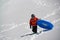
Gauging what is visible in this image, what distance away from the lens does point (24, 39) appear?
13.3 feet

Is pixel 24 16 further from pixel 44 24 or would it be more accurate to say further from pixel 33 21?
pixel 44 24

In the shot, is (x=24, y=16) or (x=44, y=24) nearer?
(x=44, y=24)

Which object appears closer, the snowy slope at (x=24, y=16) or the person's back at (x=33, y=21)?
the person's back at (x=33, y=21)

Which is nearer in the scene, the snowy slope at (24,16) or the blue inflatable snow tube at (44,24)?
the blue inflatable snow tube at (44,24)

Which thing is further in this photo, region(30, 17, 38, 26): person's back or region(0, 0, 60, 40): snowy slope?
region(0, 0, 60, 40): snowy slope

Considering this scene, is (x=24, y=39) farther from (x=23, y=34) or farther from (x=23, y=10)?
(x=23, y=10)

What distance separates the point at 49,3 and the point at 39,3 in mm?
205

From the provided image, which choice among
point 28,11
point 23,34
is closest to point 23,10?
point 28,11

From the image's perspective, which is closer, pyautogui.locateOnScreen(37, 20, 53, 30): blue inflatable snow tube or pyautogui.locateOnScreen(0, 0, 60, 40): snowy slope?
pyautogui.locateOnScreen(37, 20, 53, 30): blue inflatable snow tube

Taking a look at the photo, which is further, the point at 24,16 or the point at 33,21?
the point at 24,16

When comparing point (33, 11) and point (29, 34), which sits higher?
point (33, 11)

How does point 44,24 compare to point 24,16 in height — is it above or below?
below

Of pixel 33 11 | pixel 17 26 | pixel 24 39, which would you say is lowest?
pixel 24 39

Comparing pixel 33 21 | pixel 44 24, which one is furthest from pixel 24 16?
pixel 44 24
